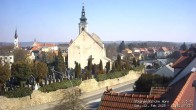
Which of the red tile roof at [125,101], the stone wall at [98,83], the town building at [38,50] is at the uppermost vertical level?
the town building at [38,50]

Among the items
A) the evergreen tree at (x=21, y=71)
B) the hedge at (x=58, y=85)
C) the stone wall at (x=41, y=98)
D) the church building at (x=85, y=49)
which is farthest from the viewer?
the church building at (x=85, y=49)

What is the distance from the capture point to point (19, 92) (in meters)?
32.9

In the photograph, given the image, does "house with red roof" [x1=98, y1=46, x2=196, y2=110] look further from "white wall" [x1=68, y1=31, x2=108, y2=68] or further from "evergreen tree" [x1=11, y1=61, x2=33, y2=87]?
"white wall" [x1=68, y1=31, x2=108, y2=68]

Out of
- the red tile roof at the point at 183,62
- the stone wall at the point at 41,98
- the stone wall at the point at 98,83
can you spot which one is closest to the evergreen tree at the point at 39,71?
the stone wall at the point at 41,98

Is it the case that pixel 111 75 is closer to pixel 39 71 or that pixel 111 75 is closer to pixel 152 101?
pixel 39 71

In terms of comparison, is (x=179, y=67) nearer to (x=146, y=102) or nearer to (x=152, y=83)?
(x=152, y=83)

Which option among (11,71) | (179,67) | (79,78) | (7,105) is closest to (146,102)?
(179,67)

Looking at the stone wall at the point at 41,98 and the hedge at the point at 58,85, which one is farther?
the hedge at the point at 58,85

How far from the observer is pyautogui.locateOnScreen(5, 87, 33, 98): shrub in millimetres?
32338

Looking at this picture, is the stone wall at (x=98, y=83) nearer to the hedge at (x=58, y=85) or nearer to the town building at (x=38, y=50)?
the hedge at (x=58, y=85)

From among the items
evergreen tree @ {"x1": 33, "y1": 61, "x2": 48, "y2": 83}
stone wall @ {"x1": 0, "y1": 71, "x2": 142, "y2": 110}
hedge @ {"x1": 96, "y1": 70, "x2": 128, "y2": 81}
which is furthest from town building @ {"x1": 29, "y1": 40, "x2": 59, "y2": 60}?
evergreen tree @ {"x1": 33, "y1": 61, "x2": 48, "y2": 83}

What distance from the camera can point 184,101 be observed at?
38.2 ft

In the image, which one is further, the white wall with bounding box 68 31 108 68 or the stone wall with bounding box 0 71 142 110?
the white wall with bounding box 68 31 108 68

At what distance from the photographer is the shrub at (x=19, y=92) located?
3234 centimetres
